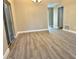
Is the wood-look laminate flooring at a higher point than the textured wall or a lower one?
lower

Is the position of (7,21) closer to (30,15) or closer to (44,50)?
(44,50)

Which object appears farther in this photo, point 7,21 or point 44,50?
point 7,21

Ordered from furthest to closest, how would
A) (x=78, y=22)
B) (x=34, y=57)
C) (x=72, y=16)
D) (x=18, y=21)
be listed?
(x=18, y=21) → (x=72, y=16) → (x=34, y=57) → (x=78, y=22)

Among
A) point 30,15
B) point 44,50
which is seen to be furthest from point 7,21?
point 30,15

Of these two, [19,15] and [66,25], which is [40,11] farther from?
[66,25]

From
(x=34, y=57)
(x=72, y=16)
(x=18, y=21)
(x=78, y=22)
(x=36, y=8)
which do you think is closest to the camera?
(x=78, y=22)

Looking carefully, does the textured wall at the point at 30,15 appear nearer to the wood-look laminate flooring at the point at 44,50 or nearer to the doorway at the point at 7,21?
the doorway at the point at 7,21

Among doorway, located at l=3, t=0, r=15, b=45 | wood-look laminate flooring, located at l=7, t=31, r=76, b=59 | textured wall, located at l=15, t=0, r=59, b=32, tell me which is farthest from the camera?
textured wall, located at l=15, t=0, r=59, b=32

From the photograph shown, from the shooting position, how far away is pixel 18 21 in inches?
335

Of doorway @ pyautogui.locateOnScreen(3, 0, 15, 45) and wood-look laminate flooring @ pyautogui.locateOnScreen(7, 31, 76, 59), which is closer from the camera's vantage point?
wood-look laminate flooring @ pyautogui.locateOnScreen(7, 31, 76, 59)

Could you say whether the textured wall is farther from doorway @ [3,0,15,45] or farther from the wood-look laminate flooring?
the wood-look laminate flooring

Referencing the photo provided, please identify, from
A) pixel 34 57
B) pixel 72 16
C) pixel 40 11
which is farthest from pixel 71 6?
pixel 34 57

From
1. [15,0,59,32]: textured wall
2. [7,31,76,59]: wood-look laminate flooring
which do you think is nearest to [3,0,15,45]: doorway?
[7,31,76,59]: wood-look laminate flooring

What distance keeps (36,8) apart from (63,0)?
2.65m
